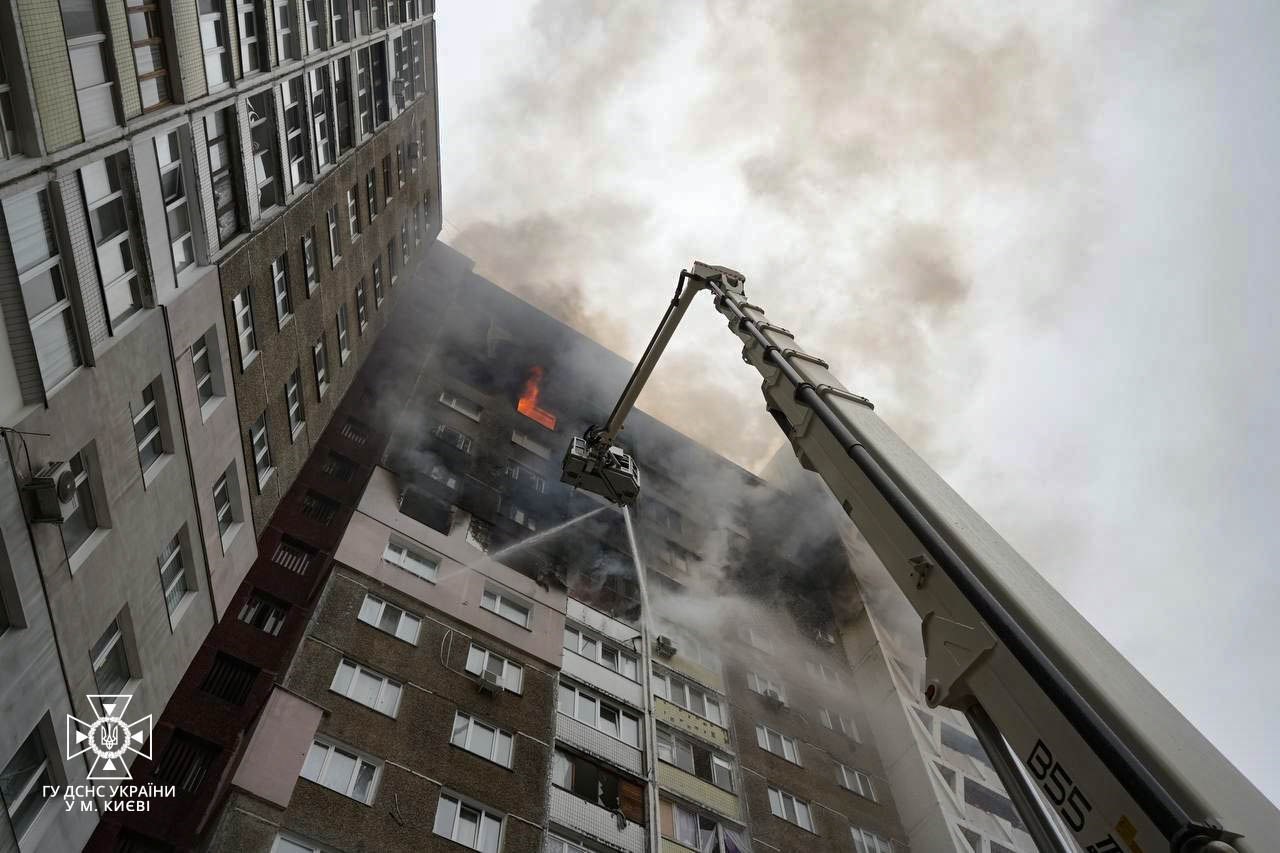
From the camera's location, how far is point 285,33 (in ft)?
58.4

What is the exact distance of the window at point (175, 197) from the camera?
13.5m

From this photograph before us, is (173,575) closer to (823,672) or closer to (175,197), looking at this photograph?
(175,197)

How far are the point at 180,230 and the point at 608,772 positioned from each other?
673 inches

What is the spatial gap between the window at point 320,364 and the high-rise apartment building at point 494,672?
3.67m

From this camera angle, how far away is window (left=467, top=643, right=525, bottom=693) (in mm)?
22625

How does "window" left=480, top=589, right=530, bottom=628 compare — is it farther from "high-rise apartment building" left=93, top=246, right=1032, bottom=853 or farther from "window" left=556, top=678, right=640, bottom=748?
"window" left=556, top=678, right=640, bottom=748

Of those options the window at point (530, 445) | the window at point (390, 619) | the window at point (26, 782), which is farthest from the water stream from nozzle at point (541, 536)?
the window at point (26, 782)

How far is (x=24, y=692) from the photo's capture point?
10.7 metres

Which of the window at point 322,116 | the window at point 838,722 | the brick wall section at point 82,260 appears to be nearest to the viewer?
the brick wall section at point 82,260

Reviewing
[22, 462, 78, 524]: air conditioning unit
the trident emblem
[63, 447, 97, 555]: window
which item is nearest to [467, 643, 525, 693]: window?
the trident emblem

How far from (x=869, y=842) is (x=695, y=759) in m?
Answer: 6.92

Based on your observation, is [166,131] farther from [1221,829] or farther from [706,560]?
[706,560]

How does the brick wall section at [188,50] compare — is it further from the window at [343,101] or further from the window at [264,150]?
the window at [343,101]

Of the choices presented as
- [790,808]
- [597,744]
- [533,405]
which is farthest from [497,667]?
[533,405]
